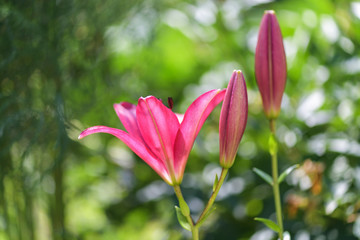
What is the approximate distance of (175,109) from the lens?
2.90 ft

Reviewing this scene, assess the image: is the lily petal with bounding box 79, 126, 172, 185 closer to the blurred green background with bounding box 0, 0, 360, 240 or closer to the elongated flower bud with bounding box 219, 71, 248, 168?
the elongated flower bud with bounding box 219, 71, 248, 168

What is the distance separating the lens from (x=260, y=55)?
35cm

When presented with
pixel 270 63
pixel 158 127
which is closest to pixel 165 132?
pixel 158 127

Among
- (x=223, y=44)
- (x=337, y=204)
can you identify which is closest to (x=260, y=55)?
(x=337, y=204)

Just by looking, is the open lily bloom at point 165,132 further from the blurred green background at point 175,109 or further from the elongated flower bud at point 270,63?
the blurred green background at point 175,109

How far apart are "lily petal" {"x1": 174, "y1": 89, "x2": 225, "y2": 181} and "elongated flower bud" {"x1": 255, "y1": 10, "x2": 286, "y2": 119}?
5cm

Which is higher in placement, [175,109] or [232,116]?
[232,116]

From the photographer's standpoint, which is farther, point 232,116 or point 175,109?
point 175,109

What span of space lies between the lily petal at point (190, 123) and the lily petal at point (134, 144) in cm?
1

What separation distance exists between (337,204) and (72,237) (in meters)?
0.40

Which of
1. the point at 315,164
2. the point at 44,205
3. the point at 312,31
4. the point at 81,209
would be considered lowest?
the point at 81,209

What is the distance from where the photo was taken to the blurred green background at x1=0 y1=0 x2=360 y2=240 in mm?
521

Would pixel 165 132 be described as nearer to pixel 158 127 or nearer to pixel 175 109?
pixel 158 127

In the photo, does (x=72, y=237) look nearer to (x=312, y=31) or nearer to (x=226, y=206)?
(x=226, y=206)
